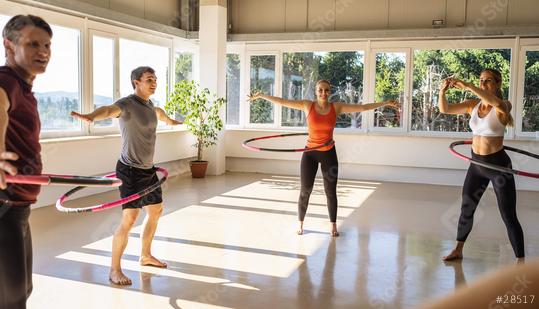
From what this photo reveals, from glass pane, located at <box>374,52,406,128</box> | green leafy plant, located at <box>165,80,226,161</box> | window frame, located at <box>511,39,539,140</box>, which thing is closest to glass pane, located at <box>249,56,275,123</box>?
green leafy plant, located at <box>165,80,226,161</box>

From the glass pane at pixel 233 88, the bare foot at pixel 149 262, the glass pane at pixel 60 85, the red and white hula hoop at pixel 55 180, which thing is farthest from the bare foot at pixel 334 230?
the glass pane at pixel 233 88

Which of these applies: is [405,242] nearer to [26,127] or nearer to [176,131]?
[26,127]

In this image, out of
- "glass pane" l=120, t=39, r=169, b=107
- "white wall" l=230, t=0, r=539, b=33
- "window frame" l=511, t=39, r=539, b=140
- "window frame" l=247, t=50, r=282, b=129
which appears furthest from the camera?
"window frame" l=247, t=50, r=282, b=129

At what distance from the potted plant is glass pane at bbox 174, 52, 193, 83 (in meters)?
0.73

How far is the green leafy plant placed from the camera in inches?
372

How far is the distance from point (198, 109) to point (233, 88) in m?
1.71

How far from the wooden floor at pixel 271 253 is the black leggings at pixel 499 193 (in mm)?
349

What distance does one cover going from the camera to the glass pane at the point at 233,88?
1104cm

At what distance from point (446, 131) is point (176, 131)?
5073 mm

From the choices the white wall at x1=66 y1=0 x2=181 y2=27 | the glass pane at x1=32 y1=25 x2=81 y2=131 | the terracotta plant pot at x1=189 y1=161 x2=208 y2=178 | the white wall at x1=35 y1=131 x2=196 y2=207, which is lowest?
the terracotta plant pot at x1=189 y1=161 x2=208 y2=178

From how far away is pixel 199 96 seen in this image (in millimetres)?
9602

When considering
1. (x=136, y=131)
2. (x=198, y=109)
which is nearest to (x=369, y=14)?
(x=198, y=109)

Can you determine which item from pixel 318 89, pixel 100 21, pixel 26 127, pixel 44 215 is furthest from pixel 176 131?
pixel 26 127

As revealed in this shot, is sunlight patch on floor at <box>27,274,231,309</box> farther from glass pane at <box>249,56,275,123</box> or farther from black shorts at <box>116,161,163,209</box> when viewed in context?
glass pane at <box>249,56,275,123</box>
